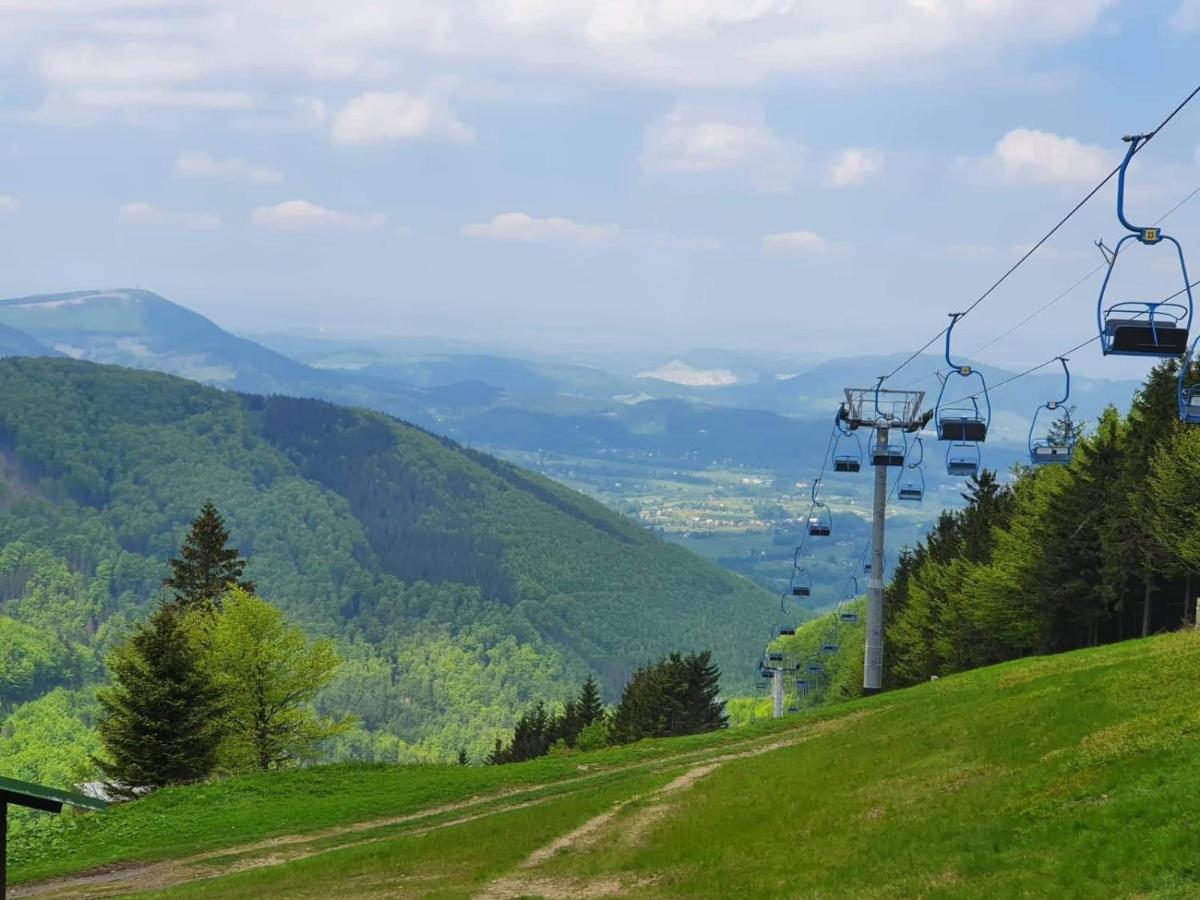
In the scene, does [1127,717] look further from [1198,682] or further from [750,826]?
[750,826]

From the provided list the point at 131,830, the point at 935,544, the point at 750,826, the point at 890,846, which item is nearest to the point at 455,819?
the point at 131,830

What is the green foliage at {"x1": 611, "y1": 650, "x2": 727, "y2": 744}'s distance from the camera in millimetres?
104812

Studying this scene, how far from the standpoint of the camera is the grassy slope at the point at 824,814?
56.7 ft

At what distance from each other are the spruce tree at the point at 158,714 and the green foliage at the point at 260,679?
250 inches

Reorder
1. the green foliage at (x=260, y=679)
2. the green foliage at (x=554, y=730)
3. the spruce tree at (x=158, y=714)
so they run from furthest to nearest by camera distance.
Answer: the green foliage at (x=554, y=730)
the green foliage at (x=260, y=679)
the spruce tree at (x=158, y=714)

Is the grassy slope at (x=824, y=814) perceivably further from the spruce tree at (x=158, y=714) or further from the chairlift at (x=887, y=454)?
the chairlift at (x=887, y=454)

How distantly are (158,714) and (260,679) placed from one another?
10205 millimetres

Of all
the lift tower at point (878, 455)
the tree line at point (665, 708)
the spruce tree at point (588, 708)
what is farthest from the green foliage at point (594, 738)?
the lift tower at point (878, 455)

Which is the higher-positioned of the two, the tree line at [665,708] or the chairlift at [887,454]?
the chairlift at [887,454]

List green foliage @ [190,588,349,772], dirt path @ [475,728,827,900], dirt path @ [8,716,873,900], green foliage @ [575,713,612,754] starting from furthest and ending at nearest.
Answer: green foliage @ [575,713,612,754]
green foliage @ [190,588,349,772]
dirt path @ [8,716,873,900]
dirt path @ [475,728,827,900]

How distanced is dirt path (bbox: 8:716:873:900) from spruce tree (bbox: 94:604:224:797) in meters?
18.9

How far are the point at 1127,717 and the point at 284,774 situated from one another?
Result: 1346 inches

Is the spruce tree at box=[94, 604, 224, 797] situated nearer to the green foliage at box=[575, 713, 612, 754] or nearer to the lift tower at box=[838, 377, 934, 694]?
the lift tower at box=[838, 377, 934, 694]

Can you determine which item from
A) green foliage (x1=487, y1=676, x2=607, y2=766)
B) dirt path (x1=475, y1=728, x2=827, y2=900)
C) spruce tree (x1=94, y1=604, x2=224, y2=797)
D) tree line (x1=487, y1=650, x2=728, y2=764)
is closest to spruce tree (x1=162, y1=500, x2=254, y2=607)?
spruce tree (x1=94, y1=604, x2=224, y2=797)
